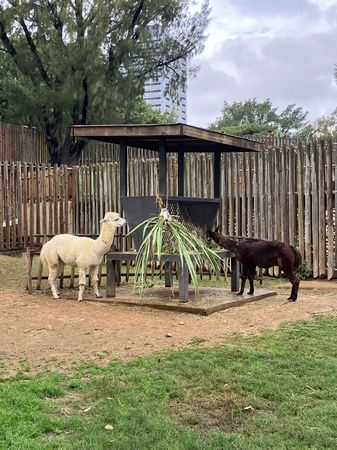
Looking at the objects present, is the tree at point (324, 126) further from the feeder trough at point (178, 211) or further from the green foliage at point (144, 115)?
the feeder trough at point (178, 211)

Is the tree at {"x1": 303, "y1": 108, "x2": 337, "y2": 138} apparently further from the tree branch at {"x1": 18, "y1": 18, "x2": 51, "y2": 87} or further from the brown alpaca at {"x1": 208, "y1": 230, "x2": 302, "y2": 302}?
the brown alpaca at {"x1": 208, "y1": 230, "x2": 302, "y2": 302}

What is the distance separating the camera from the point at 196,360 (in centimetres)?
467

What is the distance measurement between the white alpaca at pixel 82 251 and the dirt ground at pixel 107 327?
1.48ft

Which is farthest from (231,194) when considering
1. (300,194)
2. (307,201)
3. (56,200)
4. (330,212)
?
(56,200)

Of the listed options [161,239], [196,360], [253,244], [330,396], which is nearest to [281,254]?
[253,244]

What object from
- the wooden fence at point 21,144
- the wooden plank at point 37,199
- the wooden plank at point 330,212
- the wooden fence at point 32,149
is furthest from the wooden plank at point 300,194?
the wooden fence at point 21,144

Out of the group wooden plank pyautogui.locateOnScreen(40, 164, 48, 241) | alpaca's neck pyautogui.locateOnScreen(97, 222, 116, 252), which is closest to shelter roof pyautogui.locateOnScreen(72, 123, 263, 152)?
alpaca's neck pyautogui.locateOnScreen(97, 222, 116, 252)

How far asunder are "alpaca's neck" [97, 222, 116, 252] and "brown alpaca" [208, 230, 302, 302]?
1400 mm

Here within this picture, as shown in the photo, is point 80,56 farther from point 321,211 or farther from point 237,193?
point 321,211

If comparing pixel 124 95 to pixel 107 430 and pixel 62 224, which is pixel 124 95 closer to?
pixel 62 224

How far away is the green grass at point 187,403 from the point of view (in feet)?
10.4

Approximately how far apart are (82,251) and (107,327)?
6.87 feet

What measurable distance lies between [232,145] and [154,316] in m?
3.03

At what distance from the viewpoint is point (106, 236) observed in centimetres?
790
